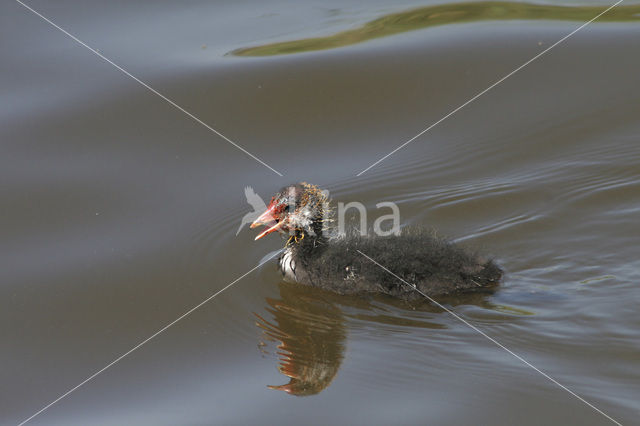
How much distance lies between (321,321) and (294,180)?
1892 mm

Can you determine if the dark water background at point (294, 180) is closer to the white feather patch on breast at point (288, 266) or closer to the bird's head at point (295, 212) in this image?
the white feather patch on breast at point (288, 266)

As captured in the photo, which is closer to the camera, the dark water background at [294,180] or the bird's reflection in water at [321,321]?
the dark water background at [294,180]

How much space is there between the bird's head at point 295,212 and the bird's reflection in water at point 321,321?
44cm

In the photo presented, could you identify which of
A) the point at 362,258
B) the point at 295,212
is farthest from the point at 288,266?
the point at 362,258

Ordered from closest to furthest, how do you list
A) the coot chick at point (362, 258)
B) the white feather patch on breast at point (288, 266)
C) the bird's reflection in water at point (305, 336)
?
1. the bird's reflection in water at point (305, 336)
2. the coot chick at point (362, 258)
3. the white feather patch on breast at point (288, 266)

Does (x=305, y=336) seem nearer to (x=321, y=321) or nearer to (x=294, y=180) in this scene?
(x=321, y=321)

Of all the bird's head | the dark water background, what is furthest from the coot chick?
the dark water background

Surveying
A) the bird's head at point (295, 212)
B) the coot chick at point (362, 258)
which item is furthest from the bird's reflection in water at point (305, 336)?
the bird's head at point (295, 212)

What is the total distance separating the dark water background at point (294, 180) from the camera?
14.9 ft

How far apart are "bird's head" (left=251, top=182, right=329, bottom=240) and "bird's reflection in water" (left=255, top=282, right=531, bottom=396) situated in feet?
1.45

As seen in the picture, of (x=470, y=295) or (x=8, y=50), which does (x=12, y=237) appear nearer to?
(x=8, y=50)

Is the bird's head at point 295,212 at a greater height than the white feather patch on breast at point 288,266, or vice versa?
the bird's head at point 295,212

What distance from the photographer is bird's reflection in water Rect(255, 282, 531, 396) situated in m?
4.74

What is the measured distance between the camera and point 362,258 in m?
5.50
